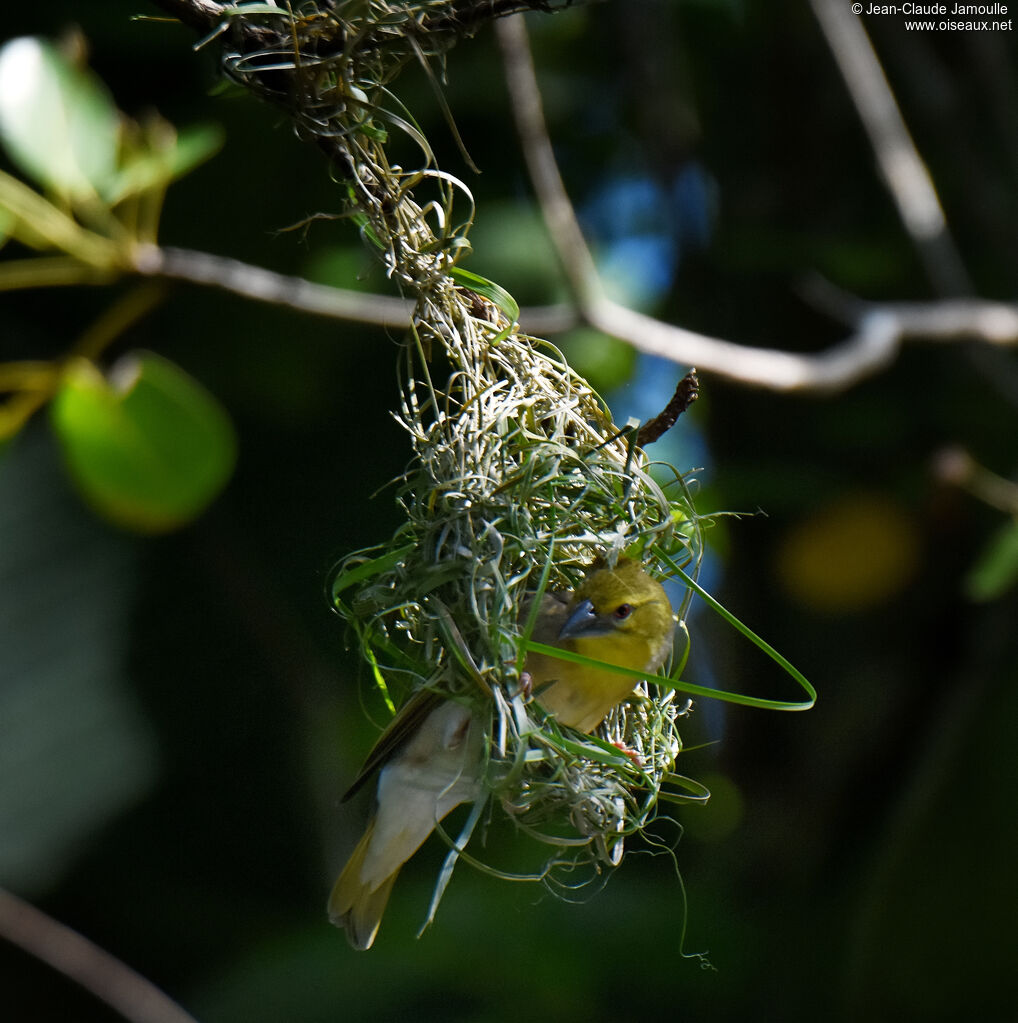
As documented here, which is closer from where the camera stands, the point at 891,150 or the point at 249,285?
the point at 249,285

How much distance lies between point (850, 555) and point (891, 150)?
1319mm

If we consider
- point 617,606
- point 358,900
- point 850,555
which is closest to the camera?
point 617,606

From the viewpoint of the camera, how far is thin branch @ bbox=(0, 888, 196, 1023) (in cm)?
270

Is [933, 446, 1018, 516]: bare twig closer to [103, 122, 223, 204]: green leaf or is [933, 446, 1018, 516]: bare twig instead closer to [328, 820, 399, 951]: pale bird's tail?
[328, 820, 399, 951]: pale bird's tail

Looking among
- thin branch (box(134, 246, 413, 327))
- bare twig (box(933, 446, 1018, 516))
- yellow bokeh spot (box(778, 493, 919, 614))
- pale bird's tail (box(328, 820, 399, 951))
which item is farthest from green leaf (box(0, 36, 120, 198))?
yellow bokeh spot (box(778, 493, 919, 614))

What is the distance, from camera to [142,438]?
6.62 feet

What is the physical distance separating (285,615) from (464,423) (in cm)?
250

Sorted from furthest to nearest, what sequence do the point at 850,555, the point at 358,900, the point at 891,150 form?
the point at 850,555
the point at 891,150
the point at 358,900

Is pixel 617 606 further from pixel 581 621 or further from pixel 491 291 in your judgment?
pixel 491 291

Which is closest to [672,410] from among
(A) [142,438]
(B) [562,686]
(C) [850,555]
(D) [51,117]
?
(B) [562,686]

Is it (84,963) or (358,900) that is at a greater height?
(358,900)

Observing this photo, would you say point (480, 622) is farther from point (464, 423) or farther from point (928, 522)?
point (928, 522)

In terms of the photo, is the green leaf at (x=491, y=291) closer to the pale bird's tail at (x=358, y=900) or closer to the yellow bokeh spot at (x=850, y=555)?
the pale bird's tail at (x=358, y=900)

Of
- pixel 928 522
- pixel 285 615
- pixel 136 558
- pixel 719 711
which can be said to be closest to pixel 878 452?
pixel 928 522
